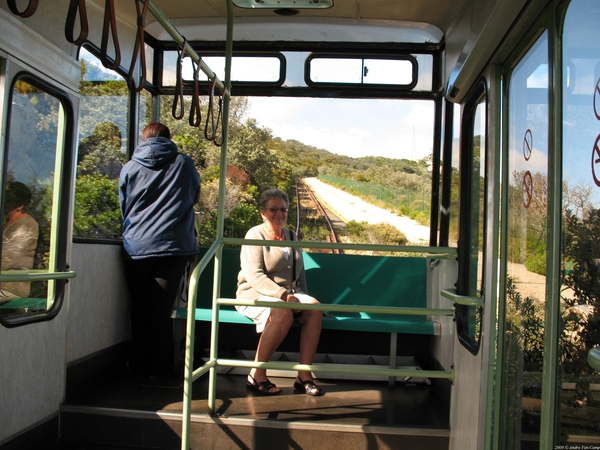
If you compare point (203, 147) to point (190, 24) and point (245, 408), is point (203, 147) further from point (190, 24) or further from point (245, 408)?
point (245, 408)

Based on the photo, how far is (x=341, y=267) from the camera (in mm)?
5023

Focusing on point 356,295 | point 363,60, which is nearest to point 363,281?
point 356,295

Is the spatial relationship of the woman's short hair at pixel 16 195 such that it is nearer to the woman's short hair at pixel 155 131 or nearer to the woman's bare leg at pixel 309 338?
the woman's short hair at pixel 155 131

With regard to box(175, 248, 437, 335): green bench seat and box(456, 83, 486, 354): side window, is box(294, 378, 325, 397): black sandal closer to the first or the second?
box(175, 248, 437, 335): green bench seat

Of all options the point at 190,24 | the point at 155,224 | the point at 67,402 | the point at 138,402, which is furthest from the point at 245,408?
the point at 190,24

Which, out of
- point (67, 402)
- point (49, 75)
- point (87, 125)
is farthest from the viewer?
point (87, 125)

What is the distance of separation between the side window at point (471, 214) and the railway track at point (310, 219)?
1.89 meters

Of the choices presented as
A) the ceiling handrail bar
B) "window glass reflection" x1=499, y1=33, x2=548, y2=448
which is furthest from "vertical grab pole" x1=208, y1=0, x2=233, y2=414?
"window glass reflection" x1=499, y1=33, x2=548, y2=448

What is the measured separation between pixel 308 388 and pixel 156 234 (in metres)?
1.43

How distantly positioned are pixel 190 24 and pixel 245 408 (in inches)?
110

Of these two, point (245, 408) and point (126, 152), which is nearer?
point (245, 408)

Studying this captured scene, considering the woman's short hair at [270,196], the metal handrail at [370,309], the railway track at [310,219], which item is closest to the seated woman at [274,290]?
the woman's short hair at [270,196]

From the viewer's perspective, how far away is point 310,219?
4.92m

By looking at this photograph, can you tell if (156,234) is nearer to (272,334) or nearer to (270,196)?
(270,196)
